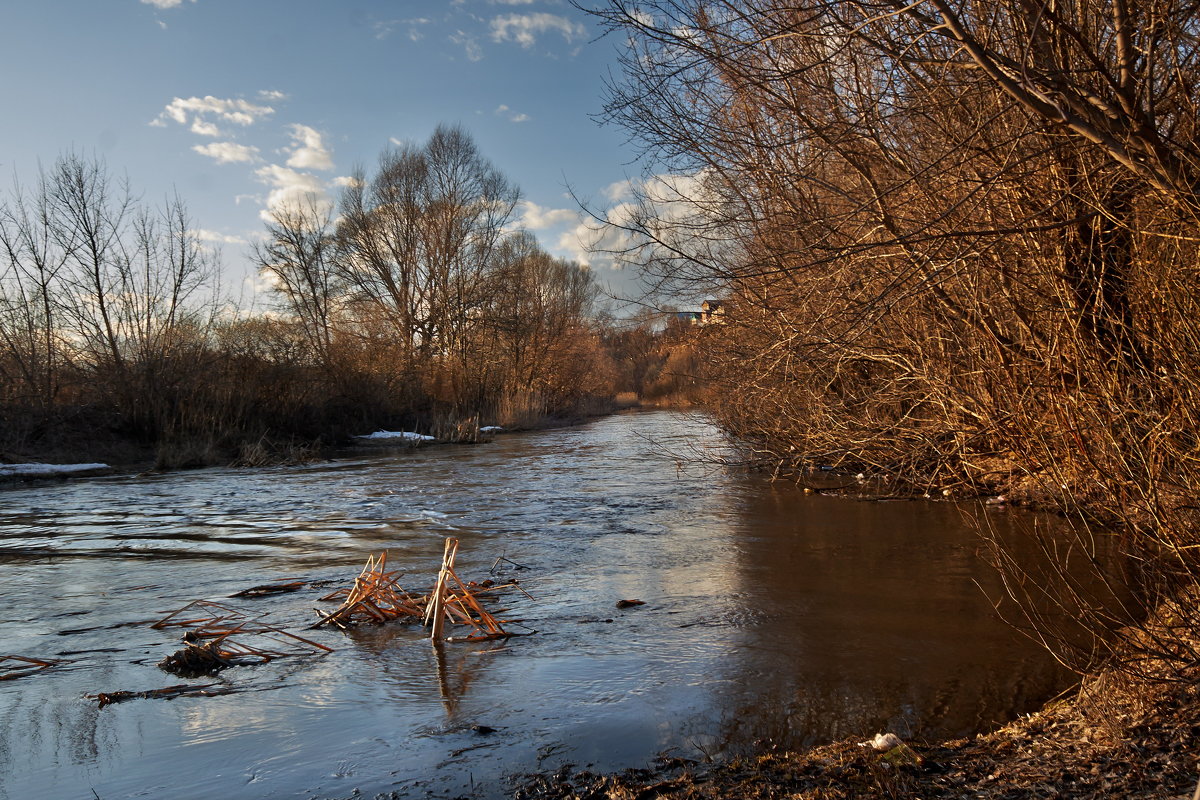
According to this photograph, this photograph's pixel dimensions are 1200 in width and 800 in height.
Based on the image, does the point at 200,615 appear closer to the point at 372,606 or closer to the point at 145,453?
the point at 372,606

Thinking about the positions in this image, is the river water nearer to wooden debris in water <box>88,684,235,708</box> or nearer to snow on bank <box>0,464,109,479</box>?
wooden debris in water <box>88,684,235,708</box>

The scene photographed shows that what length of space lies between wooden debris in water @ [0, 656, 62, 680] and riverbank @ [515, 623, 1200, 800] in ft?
11.0

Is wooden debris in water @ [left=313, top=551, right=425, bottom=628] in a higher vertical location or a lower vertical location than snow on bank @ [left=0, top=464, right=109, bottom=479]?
lower

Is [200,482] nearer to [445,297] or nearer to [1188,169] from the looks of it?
[1188,169]

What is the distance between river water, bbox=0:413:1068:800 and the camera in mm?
3322

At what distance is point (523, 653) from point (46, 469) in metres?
14.7

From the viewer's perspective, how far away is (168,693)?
4059 mm

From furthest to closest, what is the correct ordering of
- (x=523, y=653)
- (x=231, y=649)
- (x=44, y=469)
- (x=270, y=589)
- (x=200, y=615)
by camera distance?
(x=44, y=469) < (x=270, y=589) < (x=200, y=615) < (x=231, y=649) < (x=523, y=653)

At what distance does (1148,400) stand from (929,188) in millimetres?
2306

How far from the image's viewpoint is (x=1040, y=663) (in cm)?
422

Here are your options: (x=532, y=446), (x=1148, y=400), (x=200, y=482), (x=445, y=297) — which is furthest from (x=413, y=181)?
(x=1148, y=400)

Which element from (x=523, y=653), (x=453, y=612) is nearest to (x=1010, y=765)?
(x=523, y=653)

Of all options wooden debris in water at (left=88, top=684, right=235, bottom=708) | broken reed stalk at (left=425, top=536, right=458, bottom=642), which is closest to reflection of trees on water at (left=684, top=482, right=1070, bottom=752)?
broken reed stalk at (left=425, top=536, right=458, bottom=642)

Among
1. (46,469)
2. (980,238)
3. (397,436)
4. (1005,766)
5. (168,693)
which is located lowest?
(168,693)
